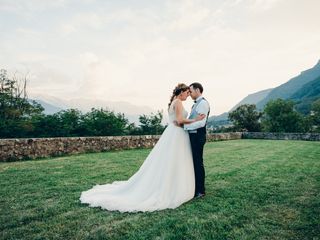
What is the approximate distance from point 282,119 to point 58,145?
65795mm

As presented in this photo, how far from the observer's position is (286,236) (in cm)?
354

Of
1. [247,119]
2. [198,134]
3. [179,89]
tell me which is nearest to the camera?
[198,134]

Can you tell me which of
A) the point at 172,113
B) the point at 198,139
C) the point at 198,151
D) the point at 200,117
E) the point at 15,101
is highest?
the point at 15,101

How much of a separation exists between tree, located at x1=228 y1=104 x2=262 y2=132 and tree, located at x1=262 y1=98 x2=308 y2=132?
398 inches

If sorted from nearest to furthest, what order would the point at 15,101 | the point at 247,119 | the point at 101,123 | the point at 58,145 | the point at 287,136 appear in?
Result: the point at 58,145, the point at 101,123, the point at 15,101, the point at 287,136, the point at 247,119

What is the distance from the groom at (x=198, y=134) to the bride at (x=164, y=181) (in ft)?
0.35

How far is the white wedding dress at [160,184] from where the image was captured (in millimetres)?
5066

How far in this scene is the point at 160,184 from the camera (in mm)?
5504

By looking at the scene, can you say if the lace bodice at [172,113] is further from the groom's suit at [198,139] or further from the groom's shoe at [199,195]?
the groom's shoe at [199,195]

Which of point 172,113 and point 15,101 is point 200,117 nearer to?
point 172,113

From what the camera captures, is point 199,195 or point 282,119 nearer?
point 199,195

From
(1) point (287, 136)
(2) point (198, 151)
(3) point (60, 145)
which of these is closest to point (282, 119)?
(1) point (287, 136)

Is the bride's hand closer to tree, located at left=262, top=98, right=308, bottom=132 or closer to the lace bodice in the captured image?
the lace bodice

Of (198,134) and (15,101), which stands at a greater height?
(15,101)
